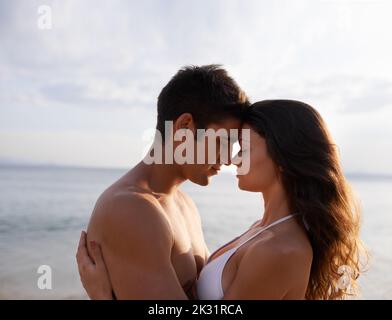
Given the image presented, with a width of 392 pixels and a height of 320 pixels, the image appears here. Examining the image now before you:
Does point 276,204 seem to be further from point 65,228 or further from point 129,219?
point 65,228

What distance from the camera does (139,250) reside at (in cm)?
253

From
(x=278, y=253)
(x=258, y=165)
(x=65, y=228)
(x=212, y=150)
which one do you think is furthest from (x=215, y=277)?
(x=65, y=228)

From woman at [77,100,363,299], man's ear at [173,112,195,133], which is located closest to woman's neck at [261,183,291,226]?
woman at [77,100,363,299]

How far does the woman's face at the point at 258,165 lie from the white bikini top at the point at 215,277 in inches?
9.5

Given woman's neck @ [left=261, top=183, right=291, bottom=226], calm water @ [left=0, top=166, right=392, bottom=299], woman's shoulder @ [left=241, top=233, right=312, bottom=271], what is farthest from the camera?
calm water @ [left=0, top=166, right=392, bottom=299]

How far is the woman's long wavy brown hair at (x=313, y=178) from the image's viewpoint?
267 cm

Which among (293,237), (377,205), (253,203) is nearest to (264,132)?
(293,237)

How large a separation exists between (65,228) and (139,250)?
45.3 ft

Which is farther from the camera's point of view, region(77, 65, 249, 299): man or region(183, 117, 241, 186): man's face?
region(183, 117, 241, 186): man's face

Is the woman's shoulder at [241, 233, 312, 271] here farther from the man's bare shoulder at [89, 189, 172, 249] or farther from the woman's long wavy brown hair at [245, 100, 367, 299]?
the man's bare shoulder at [89, 189, 172, 249]

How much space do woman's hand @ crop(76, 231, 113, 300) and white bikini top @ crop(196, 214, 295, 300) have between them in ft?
1.59

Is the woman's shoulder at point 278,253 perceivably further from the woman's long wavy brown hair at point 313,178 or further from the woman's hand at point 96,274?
the woman's hand at point 96,274

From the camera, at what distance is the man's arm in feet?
8.22

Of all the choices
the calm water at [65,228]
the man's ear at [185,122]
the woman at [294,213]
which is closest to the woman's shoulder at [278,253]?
the woman at [294,213]
